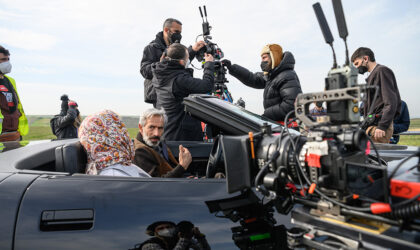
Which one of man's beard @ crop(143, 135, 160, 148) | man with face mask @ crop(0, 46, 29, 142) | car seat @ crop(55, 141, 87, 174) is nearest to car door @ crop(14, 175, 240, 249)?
car seat @ crop(55, 141, 87, 174)

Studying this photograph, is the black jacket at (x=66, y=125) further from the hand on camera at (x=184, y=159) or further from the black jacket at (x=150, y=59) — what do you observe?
→ the hand on camera at (x=184, y=159)

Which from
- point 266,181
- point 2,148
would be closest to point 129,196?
point 266,181

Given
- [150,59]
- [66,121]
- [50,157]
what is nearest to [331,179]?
[50,157]

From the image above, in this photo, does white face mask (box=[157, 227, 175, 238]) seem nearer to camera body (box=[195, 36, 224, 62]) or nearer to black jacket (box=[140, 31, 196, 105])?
black jacket (box=[140, 31, 196, 105])

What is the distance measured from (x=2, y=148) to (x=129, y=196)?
120 cm

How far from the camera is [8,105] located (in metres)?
3.95

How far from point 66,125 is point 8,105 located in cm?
167

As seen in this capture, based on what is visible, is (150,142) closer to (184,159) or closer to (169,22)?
(184,159)

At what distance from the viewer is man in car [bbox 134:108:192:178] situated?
2189 mm

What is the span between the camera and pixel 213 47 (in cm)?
428

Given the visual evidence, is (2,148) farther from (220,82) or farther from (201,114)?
(220,82)

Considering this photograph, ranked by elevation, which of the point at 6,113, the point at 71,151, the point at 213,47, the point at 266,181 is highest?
the point at 213,47

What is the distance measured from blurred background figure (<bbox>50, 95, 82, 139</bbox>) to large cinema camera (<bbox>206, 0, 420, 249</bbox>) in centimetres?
504

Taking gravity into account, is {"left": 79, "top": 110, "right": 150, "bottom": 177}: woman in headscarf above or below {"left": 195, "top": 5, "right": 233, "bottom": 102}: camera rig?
below
